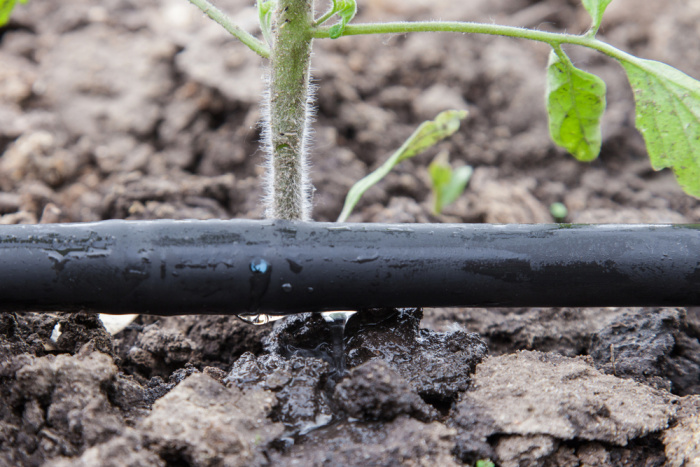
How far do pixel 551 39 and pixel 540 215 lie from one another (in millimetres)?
1110

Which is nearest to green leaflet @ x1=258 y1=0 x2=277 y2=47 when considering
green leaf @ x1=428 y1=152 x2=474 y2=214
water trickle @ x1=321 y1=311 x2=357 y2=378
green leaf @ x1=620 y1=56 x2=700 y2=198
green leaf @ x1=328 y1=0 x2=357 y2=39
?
green leaf @ x1=328 y1=0 x2=357 y2=39

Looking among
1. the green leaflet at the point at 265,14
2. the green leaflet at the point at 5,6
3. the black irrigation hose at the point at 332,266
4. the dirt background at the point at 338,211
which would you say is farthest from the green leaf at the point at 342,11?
the green leaflet at the point at 5,6

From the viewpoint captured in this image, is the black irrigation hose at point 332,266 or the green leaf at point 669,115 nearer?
the black irrigation hose at point 332,266

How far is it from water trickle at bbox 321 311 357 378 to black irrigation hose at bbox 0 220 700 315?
0.40 feet

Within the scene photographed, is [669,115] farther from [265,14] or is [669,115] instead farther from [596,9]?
[265,14]

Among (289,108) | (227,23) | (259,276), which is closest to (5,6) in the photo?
(227,23)

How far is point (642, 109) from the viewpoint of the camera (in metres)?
1.24

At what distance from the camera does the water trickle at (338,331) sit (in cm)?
113

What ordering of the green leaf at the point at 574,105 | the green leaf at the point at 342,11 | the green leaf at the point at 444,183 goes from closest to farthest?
the green leaf at the point at 342,11
the green leaf at the point at 574,105
the green leaf at the point at 444,183

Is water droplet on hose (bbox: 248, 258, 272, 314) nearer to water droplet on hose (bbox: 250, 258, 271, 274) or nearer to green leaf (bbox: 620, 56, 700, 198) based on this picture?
water droplet on hose (bbox: 250, 258, 271, 274)

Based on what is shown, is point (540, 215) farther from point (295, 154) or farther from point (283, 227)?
point (283, 227)

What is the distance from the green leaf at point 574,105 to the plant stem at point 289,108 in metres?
0.61

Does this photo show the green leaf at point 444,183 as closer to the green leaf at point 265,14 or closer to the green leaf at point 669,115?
the green leaf at point 669,115

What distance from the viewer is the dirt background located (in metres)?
0.93
